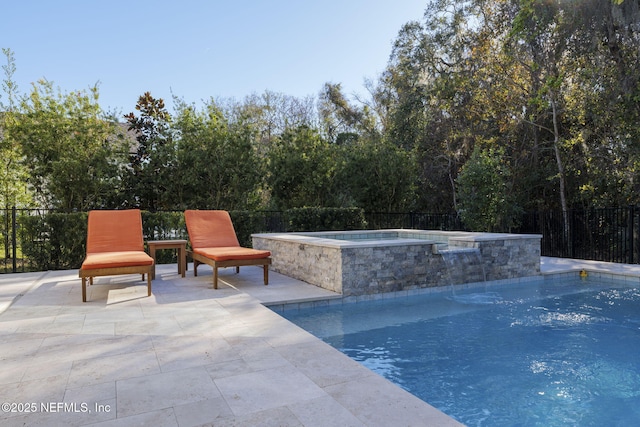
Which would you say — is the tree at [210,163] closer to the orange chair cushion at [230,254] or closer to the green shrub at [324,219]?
the green shrub at [324,219]

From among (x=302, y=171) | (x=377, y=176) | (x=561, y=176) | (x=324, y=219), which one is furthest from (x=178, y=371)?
(x=561, y=176)

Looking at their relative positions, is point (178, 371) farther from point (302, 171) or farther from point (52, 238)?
point (302, 171)

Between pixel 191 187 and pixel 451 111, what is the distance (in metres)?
10.5

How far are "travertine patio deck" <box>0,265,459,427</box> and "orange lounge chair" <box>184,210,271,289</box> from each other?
102cm

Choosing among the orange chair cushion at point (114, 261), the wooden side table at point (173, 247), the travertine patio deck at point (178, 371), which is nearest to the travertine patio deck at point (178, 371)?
the travertine patio deck at point (178, 371)

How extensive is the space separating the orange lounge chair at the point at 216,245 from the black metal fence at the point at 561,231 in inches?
118

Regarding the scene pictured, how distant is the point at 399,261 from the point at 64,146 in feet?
26.5

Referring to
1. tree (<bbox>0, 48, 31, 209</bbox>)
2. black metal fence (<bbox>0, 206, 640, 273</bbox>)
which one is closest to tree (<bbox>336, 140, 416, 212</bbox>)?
black metal fence (<bbox>0, 206, 640, 273</bbox>)

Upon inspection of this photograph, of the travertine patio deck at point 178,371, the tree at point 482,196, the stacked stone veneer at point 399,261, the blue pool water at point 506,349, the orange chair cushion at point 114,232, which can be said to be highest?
the tree at point 482,196

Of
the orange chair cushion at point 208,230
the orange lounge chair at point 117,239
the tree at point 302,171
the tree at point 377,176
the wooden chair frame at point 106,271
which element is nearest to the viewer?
the wooden chair frame at point 106,271

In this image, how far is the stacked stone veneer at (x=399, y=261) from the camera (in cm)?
642

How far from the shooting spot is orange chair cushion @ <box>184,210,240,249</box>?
7.52 m

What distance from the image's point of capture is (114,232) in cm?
698

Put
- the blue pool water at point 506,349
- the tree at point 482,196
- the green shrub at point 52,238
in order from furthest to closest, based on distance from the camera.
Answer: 1. the tree at point 482,196
2. the green shrub at point 52,238
3. the blue pool water at point 506,349
